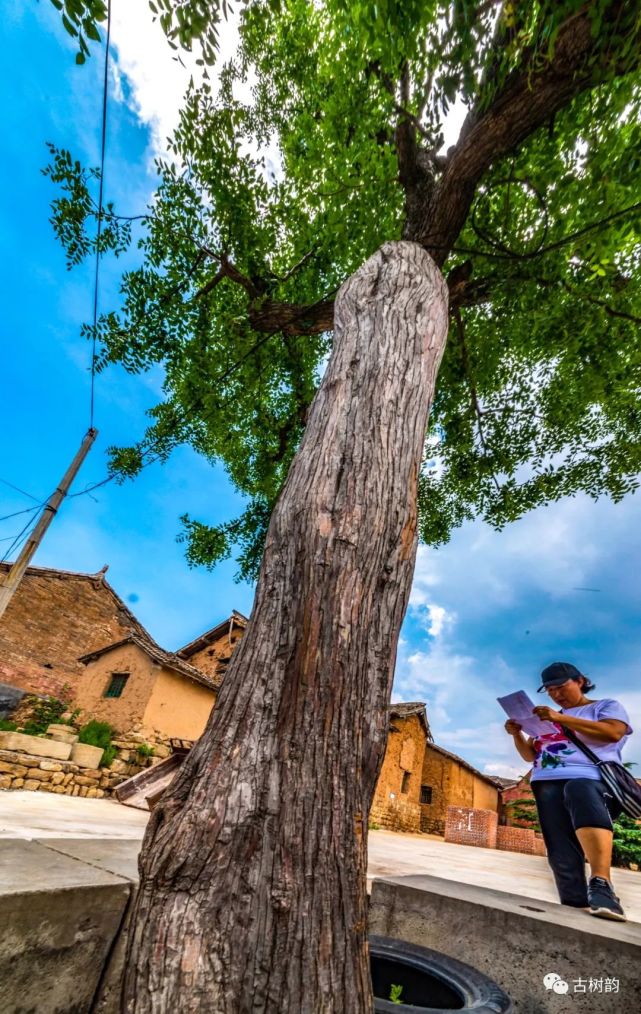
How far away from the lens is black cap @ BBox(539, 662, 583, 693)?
8.57ft

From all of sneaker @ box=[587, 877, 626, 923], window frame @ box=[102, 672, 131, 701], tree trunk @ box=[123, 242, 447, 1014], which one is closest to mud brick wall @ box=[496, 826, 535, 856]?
window frame @ box=[102, 672, 131, 701]

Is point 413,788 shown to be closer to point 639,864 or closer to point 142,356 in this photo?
point 639,864

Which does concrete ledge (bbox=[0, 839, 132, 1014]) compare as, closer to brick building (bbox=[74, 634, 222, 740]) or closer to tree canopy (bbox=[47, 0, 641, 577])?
tree canopy (bbox=[47, 0, 641, 577])

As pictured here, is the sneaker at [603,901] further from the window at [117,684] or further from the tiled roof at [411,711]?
the tiled roof at [411,711]

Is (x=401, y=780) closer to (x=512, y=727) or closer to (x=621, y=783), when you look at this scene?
(x=512, y=727)

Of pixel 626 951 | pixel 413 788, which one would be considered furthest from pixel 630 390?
pixel 413 788

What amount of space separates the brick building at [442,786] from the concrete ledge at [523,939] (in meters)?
19.6

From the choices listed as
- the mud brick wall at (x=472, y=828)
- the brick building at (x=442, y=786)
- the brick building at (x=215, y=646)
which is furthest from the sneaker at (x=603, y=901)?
the brick building at (x=442, y=786)

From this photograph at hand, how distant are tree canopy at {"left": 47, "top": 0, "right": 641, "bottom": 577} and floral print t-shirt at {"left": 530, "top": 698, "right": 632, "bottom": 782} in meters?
3.12

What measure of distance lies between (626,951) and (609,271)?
5167mm

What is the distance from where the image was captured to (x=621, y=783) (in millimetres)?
2223

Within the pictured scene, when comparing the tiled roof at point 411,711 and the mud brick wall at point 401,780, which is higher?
the tiled roof at point 411,711

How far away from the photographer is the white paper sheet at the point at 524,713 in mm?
2406

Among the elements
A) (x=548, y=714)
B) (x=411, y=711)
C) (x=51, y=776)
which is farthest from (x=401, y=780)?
(x=548, y=714)
